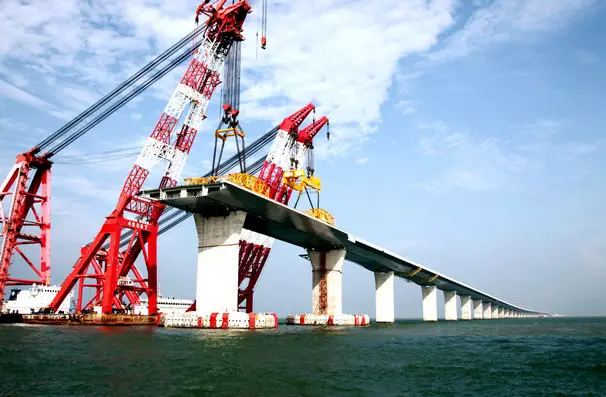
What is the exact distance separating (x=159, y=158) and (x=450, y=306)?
118m

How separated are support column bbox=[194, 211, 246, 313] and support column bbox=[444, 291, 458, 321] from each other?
115755 mm

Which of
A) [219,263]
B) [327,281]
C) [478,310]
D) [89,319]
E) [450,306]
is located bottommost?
[478,310]

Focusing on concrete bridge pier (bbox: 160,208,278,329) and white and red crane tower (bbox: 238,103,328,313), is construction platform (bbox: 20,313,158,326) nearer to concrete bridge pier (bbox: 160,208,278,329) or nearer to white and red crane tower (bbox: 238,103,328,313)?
concrete bridge pier (bbox: 160,208,278,329)

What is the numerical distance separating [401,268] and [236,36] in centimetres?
6304

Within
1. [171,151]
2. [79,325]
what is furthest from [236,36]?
[79,325]

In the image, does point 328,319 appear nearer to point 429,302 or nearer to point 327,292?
point 327,292

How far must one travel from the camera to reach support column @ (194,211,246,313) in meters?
54.6

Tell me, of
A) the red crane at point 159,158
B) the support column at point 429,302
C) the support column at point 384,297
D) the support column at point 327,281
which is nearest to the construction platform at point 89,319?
the red crane at point 159,158

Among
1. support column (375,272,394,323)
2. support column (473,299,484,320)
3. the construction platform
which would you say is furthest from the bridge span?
support column (473,299,484,320)

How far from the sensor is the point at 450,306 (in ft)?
514

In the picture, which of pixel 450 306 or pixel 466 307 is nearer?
pixel 450 306

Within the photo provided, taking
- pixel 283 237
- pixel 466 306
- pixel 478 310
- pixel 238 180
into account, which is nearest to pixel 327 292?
pixel 283 237

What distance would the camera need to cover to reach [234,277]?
55.0 metres

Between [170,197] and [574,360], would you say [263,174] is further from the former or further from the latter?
[574,360]
